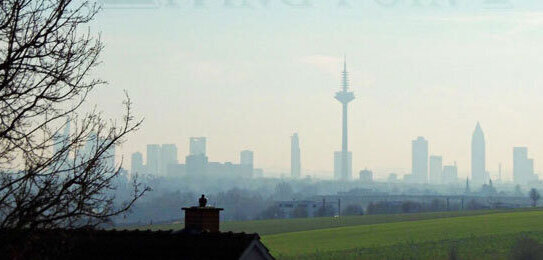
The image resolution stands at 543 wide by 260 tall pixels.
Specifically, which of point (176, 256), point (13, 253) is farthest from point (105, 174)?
point (176, 256)

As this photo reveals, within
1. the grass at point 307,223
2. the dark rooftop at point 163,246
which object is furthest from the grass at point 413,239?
the dark rooftop at point 163,246

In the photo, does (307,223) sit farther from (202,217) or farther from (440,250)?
(202,217)

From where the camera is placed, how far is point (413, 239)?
10700cm

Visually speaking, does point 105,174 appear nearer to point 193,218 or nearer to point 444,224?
point 193,218

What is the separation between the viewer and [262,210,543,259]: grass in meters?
92.9

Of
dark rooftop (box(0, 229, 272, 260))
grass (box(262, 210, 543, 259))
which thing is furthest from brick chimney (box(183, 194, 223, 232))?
grass (box(262, 210, 543, 259))

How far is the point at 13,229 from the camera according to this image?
13406 mm

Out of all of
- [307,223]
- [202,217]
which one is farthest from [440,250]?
[202,217]

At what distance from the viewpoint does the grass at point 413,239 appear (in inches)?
3659

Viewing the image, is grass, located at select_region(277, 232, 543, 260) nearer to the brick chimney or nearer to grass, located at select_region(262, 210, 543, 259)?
grass, located at select_region(262, 210, 543, 259)

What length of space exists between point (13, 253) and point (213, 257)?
729 cm

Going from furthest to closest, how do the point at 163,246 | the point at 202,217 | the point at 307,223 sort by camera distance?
1. the point at 307,223
2. the point at 202,217
3. the point at 163,246

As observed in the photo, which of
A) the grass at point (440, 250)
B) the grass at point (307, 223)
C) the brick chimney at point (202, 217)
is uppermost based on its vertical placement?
the brick chimney at point (202, 217)

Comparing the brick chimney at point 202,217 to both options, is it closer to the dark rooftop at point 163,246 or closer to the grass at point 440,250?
the dark rooftop at point 163,246
